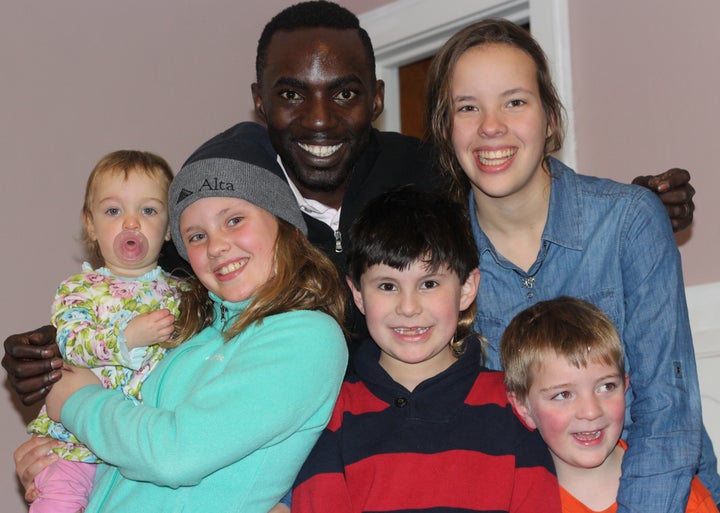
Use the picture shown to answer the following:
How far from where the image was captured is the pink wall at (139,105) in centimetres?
319

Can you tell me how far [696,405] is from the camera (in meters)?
2.08

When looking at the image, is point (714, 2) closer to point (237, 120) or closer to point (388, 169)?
point (388, 169)

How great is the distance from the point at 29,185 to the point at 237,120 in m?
0.99

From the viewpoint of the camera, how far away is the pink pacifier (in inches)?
95.4

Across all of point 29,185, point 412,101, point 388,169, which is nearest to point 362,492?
point 388,169

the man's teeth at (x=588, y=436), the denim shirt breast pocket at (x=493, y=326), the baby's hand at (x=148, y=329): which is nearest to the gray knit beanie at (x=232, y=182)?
the baby's hand at (x=148, y=329)

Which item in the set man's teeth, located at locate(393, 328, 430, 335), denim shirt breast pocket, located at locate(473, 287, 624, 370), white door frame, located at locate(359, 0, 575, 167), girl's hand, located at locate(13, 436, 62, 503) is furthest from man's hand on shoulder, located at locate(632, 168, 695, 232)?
girl's hand, located at locate(13, 436, 62, 503)

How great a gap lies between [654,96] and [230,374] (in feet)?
6.53

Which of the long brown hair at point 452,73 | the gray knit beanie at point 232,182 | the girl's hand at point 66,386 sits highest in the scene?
the long brown hair at point 452,73

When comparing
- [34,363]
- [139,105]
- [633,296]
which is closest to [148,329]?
[34,363]

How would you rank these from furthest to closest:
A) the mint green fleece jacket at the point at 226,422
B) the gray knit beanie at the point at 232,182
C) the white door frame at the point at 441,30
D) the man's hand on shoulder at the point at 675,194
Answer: the white door frame at the point at 441,30, the man's hand on shoulder at the point at 675,194, the gray knit beanie at the point at 232,182, the mint green fleece jacket at the point at 226,422

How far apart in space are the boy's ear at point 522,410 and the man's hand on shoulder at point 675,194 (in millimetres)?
618

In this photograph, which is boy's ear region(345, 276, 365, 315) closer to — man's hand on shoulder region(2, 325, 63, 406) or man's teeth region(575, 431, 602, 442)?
man's teeth region(575, 431, 602, 442)

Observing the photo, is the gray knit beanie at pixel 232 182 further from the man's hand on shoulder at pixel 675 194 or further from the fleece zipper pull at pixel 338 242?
the man's hand on shoulder at pixel 675 194
